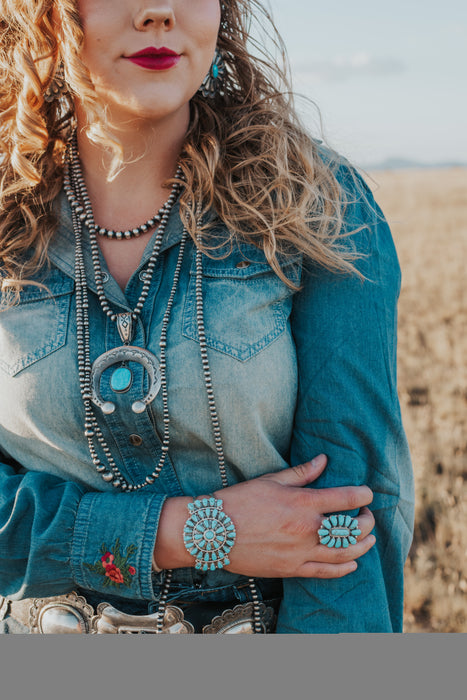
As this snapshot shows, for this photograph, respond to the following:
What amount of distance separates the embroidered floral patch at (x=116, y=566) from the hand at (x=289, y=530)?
268 mm

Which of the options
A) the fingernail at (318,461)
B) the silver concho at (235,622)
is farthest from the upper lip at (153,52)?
the silver concho at (235,622)

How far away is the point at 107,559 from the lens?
184 centimetres

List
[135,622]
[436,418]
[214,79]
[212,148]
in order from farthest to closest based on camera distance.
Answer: [436,418]
[214,79]
[212,148]
[135,622]

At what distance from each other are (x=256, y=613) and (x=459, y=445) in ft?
11.0

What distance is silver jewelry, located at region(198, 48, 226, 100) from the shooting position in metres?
2.18

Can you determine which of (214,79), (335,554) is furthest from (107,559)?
(214,79)

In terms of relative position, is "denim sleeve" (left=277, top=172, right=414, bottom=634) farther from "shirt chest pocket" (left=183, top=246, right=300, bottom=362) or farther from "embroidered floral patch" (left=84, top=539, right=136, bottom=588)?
"embroidered floral patch" (left=84, top=539, right=136, bottom=588)

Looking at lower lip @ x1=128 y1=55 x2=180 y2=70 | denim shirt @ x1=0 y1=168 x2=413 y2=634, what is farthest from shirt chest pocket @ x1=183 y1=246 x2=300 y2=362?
lower lip @ x1=128 y1=55 x2=180 y2=70

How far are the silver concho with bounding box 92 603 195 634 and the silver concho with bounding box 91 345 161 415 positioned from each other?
0.55 metres

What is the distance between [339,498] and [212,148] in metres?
1.09

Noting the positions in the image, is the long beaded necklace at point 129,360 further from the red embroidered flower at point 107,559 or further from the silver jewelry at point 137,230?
the red embroidered flower at point 107,559

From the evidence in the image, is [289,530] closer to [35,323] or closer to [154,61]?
[35,323]

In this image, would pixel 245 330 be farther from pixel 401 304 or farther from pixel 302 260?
pixel 401 304

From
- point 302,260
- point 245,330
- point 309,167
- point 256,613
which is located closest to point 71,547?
point 256,613
